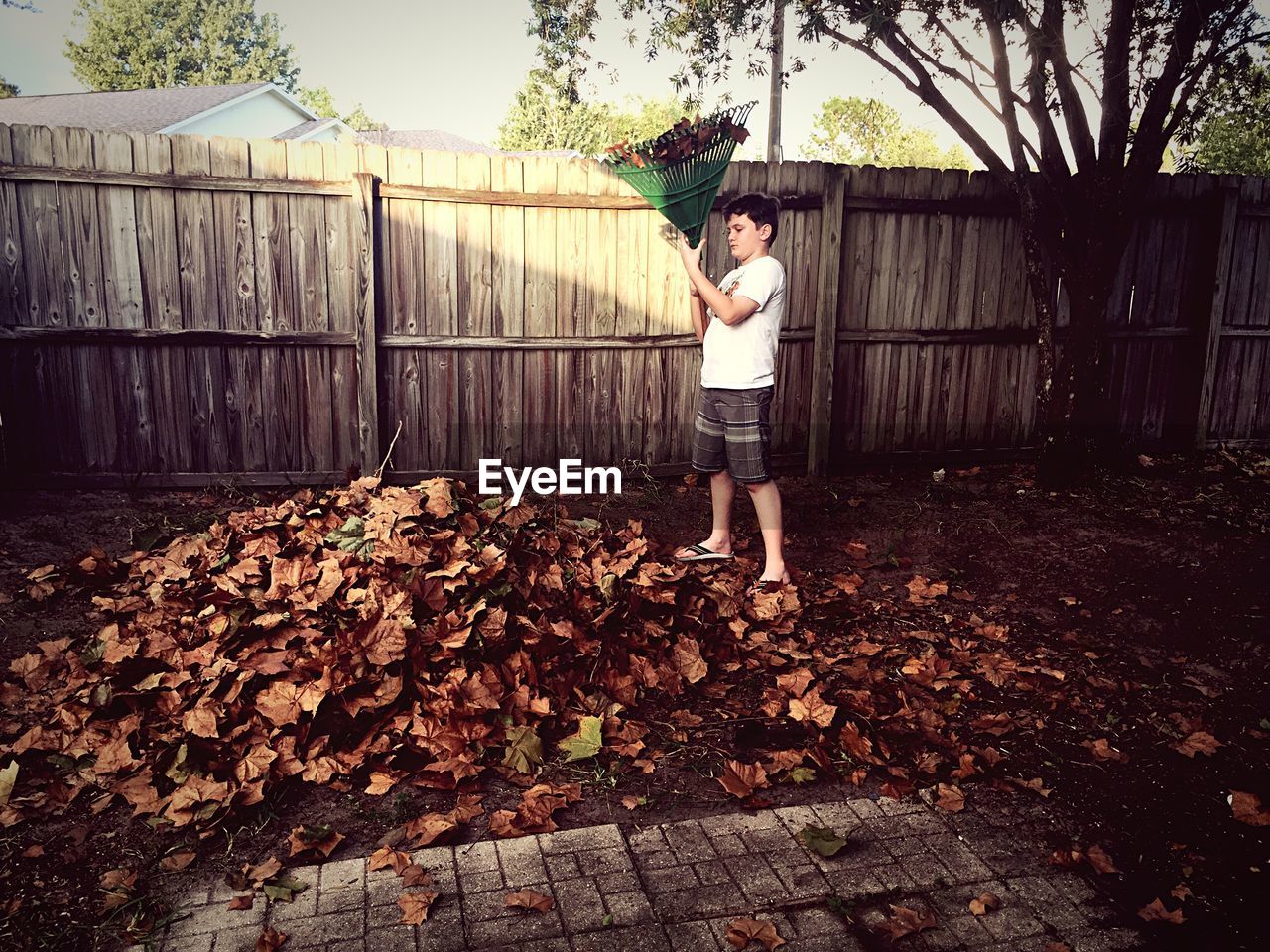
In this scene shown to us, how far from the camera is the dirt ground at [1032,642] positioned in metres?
2.72

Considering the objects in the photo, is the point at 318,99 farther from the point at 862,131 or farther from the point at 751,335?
the point at 751,335

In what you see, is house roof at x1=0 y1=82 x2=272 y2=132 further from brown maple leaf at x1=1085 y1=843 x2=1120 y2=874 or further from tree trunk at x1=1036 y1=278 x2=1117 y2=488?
brown maple leaf at x1=1085 y1=843 x2=1120 y2=874

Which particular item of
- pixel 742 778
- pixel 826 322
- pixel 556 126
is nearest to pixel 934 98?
pixel 826 322

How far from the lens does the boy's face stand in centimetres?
463

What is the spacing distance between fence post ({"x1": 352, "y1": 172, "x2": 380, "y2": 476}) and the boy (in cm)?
253

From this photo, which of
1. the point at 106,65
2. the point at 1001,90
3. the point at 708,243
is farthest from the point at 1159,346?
the point at 106,65

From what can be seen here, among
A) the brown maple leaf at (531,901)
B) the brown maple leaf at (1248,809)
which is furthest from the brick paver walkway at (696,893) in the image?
the brown maple leaf at (1248,809)

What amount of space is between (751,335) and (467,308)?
2.62m

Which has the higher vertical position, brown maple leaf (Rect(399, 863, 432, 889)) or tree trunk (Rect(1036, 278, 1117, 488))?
tree trunk (Rect(1036, 278, 1117, 488))

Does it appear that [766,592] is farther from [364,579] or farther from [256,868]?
[256,868]

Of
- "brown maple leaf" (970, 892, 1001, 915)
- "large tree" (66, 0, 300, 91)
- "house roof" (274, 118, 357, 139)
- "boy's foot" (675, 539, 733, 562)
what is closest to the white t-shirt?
"boy's foot" (675, 539, 733, 562)

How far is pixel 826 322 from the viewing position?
7.06 metres

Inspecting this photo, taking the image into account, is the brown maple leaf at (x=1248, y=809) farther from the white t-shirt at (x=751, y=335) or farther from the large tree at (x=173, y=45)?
the large tree at (x=173, y=45)

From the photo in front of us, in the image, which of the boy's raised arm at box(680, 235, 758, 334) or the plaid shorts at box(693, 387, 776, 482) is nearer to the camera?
the boy's raised arm at box(680, 235, 758, 334)
